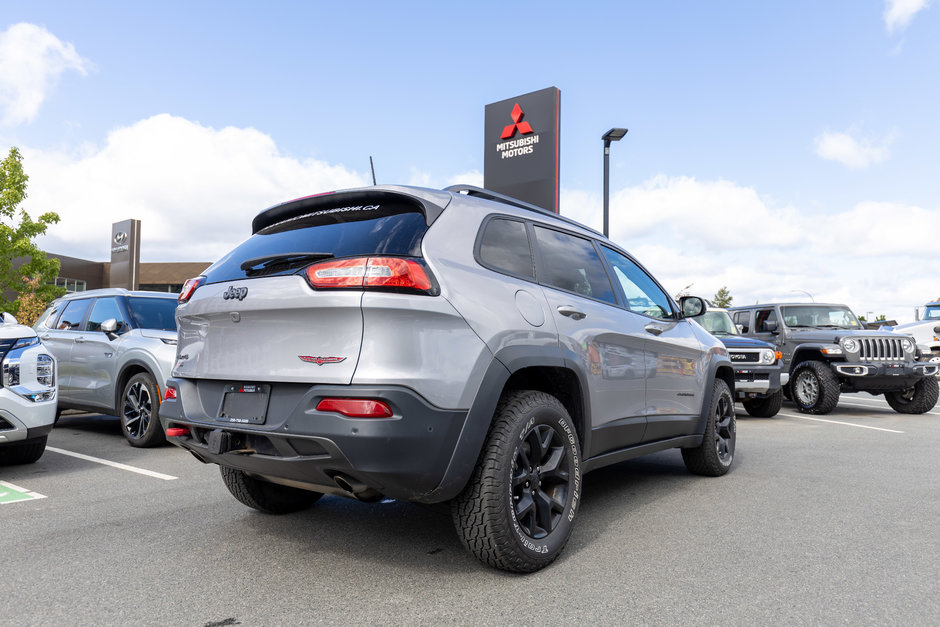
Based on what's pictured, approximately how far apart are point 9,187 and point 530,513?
900 inches

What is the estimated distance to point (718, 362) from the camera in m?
5.70

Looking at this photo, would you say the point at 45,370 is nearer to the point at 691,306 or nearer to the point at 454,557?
the point at 454,557

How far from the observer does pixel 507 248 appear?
11.7 ft

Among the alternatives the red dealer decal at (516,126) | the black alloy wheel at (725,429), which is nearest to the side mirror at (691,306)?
the black alloy wheel at (725,429)

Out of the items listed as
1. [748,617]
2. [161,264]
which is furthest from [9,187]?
[161,264]

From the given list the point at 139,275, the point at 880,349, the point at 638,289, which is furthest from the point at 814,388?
the point at 139,275

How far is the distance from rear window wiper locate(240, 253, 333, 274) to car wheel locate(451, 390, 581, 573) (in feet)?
3.67

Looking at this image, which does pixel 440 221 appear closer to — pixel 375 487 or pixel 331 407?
pixel 331 407

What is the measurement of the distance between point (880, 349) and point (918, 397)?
1314 mm

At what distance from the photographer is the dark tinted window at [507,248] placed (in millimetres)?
3409

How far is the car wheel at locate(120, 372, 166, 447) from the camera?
6875 millimetres

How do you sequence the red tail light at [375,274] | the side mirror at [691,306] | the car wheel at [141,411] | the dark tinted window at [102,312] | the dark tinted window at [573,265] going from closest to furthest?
1. the red tail light at [375,274]
2. the dark tinted window at [573,265]
3. the side mirror at [691,306]
4. the car wheel at [141,411]
5. the dark tinted window at [102,312]

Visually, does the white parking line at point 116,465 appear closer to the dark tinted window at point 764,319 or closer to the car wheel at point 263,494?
the car wheel at point 263,494

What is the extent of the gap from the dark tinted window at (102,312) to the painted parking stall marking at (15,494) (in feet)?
9.51
